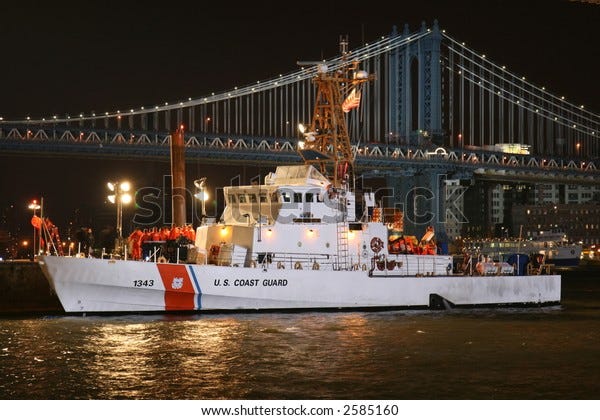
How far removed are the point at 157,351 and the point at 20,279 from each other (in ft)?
36.1

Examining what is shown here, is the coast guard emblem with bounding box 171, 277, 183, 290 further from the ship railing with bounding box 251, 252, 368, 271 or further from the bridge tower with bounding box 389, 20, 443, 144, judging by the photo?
the bridge tower with bounding box 389, 20, 443, 144

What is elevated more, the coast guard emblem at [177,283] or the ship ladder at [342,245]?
the ship ladder at [342,245]

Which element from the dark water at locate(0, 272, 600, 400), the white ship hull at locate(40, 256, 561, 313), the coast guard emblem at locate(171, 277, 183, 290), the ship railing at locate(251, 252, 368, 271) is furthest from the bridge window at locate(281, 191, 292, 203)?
the coast guard emblem at locate(171, 277, 183, 290)

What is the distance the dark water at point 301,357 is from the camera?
19.4 m

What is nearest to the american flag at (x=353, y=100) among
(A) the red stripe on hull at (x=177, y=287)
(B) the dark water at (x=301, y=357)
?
(B) the dark water at (x=301, y=357)

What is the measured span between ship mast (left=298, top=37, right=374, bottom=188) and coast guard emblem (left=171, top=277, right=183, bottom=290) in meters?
6.49

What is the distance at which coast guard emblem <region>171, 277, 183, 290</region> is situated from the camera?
94.7ft

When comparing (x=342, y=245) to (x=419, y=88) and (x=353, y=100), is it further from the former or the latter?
(x=419, y=88)

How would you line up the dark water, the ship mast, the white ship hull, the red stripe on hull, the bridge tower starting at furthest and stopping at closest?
1. the bridge tower
2. the ship mast
3. the red stripe on hull
4. the white ship hull
5. the dark water

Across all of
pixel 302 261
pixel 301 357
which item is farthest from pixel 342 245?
pixel 301 357

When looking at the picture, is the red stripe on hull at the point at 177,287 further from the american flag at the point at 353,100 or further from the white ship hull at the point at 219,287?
the american flag at the point at 353,100

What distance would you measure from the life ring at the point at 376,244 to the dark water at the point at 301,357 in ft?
6.93

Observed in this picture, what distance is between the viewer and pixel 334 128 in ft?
108

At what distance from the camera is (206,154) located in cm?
9406
